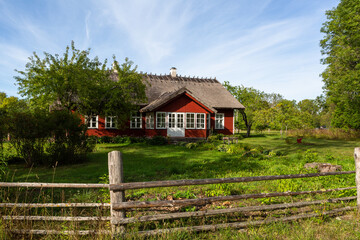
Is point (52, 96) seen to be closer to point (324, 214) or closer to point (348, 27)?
point (324, 214)

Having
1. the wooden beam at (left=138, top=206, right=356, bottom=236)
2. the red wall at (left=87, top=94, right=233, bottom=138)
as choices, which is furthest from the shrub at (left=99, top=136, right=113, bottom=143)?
the wooden beam at (left=138, top=206, right=356, bottom=236)

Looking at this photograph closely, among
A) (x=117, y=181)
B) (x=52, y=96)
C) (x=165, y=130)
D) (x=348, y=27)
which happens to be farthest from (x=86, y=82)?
(x=348, y=27)

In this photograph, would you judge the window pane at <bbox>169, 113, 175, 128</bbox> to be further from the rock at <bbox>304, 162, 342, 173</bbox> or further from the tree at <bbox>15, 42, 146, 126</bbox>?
the rock at <bbox>304, 162, 342, 173</bbox>

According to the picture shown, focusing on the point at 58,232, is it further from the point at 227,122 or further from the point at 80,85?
the point at 227,122

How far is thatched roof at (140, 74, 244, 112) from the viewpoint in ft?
76.4

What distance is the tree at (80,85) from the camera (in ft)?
44.3

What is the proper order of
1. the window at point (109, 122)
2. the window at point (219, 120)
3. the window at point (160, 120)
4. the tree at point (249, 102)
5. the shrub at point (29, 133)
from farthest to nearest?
the tree at point (249, 102), the window at point (219, 120), the window at point (109, 122), the window at point (160, 120), the shrub at point (29, 133)

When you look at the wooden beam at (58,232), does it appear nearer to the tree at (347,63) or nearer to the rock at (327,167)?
the rock at (327,167)

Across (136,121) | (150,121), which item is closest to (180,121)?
(150,121)

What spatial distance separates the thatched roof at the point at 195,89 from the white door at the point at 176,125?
3235 mm

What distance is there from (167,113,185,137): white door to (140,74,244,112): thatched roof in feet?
10.6

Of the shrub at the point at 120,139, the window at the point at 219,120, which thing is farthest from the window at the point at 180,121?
the window at the point at 219,120

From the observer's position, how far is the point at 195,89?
26.0 m

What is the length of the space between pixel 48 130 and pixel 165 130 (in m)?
11.6
